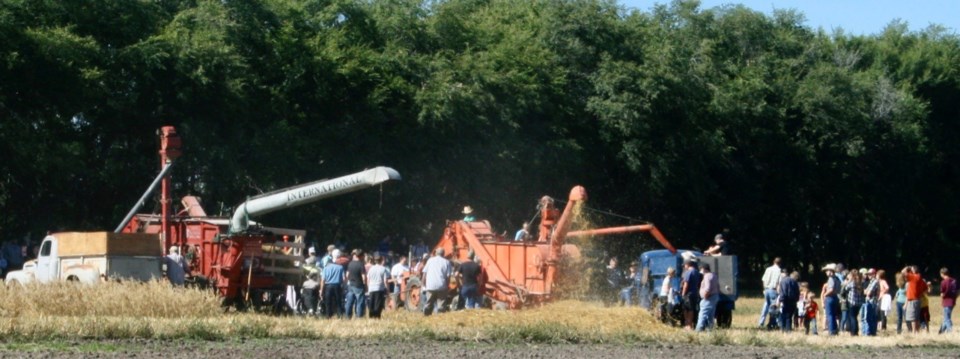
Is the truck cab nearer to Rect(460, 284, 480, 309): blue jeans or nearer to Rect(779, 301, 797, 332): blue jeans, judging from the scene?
Rect(779, 301, 797, 332): blue jeans

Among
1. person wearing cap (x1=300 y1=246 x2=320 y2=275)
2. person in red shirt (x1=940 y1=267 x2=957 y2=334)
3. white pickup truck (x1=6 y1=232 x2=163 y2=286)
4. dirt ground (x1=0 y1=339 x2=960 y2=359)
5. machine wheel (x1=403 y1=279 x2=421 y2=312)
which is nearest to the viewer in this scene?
dirt ground (x1=0 y1=339 x2=960 y2=359)

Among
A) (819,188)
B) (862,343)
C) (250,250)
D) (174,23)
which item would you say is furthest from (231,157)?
(819,188)

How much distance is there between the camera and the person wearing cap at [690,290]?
25328 mm

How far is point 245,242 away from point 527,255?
238 inches

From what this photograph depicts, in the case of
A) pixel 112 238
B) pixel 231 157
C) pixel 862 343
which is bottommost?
pixel 862 343

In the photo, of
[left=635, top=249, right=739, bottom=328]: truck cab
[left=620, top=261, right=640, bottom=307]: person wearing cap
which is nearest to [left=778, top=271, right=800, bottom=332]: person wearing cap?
[left=635, top=249, right=739, bottom=328]: truck cab

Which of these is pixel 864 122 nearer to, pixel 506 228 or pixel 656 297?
pixel 506 228

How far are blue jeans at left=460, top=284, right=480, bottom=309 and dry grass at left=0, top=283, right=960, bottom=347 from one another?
291cm

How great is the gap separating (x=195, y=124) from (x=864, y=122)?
94.0ft

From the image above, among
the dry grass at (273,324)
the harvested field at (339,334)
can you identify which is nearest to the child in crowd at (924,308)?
the dry grass at (273,324)

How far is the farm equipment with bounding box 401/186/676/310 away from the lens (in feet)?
100

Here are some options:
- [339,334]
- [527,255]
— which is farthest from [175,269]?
[339,334]

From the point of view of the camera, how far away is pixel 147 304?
24.4 meters

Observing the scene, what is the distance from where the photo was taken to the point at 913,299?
29.4 meters
